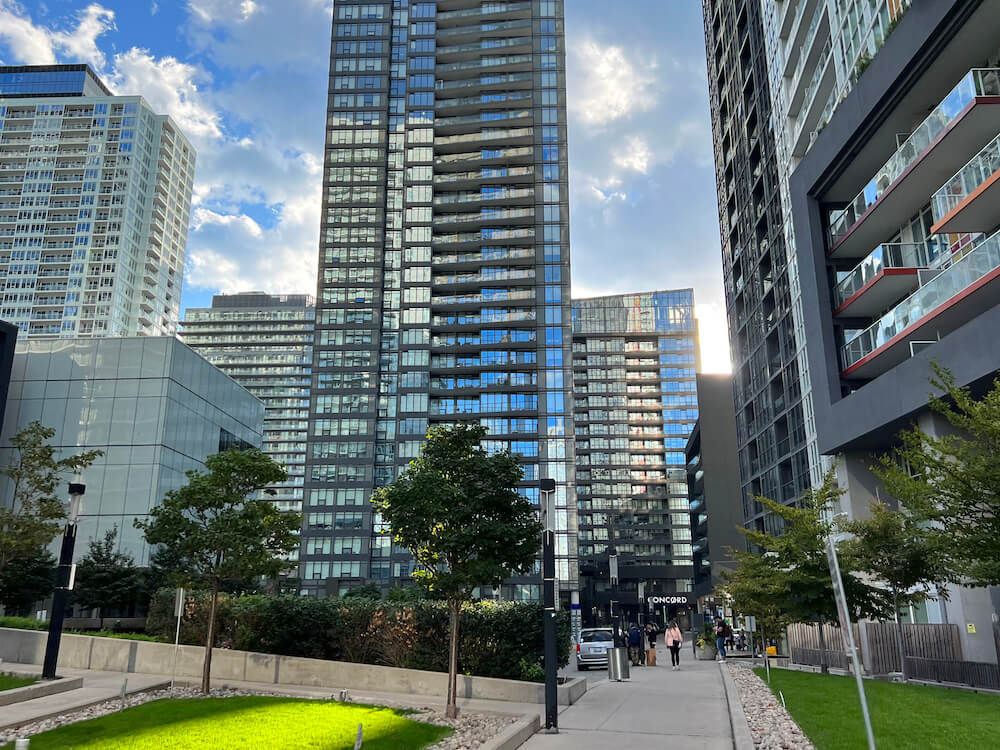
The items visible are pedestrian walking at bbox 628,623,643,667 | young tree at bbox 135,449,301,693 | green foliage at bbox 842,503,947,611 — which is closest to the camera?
young tree at bbox 135,449,301,693

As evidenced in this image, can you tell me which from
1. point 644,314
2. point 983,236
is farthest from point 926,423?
point 644,314

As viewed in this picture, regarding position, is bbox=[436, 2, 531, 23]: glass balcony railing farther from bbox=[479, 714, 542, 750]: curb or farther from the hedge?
bbox=[479, 714, 542, 750]: curb

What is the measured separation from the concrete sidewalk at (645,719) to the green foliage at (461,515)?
3491mm

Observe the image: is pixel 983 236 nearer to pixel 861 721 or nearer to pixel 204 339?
pixel 861 721

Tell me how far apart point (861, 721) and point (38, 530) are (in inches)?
1060

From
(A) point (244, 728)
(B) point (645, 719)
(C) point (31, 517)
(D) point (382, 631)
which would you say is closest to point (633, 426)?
(C) point (31, 517)

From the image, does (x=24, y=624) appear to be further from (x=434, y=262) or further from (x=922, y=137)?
(x=434, y=262)

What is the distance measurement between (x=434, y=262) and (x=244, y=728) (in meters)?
87.3

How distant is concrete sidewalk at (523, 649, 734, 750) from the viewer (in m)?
13.1

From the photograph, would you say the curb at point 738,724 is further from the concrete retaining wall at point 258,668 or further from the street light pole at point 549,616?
the concrete retaining wall at point 258,668

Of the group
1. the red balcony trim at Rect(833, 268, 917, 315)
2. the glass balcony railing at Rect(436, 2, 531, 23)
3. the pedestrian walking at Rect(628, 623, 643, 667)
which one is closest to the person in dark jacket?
the pedestrian walking at Rect(628, 623, 643, 667)

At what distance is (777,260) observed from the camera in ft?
200

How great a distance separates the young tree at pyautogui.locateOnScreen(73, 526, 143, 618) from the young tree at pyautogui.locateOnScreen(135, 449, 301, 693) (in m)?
24.5

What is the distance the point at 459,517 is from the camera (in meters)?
16.9
